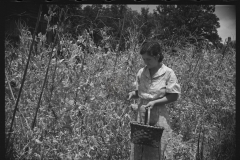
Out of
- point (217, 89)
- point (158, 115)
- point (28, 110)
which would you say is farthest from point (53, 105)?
point (217, 89)

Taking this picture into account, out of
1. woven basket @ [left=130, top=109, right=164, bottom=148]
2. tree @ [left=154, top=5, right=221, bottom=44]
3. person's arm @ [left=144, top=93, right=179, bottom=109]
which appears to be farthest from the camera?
tree @ [left=154, top=5, right=221, bottom=44]

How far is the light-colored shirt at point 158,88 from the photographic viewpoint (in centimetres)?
187

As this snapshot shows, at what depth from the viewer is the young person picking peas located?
1844 millimetres

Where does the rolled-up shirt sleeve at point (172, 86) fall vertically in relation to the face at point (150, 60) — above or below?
below

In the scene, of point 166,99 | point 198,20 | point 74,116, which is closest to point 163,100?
point 166,99

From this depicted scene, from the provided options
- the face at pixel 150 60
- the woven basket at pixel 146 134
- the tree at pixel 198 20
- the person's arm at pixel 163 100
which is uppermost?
the tree at pixel 198 20

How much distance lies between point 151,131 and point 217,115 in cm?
189

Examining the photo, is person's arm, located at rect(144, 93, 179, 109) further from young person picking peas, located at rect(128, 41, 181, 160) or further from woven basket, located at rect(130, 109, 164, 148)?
woven basket, located at rect(130, 109, 164, 148)

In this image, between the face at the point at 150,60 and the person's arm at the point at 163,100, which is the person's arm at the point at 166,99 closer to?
the person's arm at the point at 163,100

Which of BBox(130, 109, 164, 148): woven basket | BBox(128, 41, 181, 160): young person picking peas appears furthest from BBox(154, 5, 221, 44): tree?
BBox(130, 109, 164, 148): woven basket

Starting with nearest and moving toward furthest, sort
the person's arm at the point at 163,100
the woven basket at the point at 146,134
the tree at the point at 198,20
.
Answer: the woven basket at the point at 146,134, the person's arm at the point at 163,100, the tree at the point at 198,20

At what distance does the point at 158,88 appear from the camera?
6.17 feet

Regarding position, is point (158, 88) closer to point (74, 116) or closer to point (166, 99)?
point (166, 99)

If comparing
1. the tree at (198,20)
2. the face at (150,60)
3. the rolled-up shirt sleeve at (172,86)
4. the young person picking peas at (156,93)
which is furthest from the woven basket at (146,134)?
the tree at (198,20)
